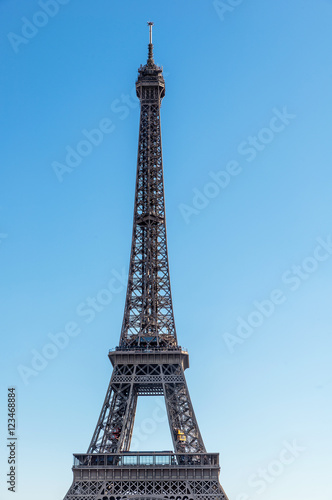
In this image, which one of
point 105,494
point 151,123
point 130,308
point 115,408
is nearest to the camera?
point 105,494

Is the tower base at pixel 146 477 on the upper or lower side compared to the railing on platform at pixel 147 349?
lower

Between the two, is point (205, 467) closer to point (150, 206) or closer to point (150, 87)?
point (150, 206)

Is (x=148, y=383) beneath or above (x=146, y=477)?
above

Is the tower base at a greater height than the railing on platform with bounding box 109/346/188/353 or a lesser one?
lesser

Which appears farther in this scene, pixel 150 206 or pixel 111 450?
pixel 150 206

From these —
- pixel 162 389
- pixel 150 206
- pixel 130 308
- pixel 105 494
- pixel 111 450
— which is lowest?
pixel 105 494

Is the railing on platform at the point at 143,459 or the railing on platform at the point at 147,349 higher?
the railing on platform at the point at 147,349

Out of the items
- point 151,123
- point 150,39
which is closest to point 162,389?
point 151,123

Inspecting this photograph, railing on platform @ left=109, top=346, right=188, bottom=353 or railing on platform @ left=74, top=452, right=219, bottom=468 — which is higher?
railing on platform @ left=109, top=346, right=188, bottom=353
